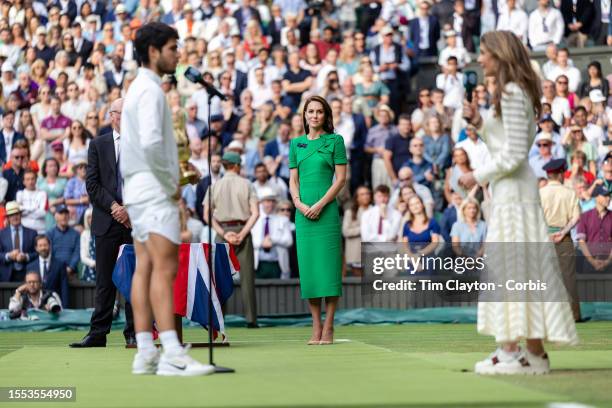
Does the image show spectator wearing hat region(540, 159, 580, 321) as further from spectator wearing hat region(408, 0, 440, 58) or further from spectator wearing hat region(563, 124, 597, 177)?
spectator wearing hat region(408, 0, 440, 58)

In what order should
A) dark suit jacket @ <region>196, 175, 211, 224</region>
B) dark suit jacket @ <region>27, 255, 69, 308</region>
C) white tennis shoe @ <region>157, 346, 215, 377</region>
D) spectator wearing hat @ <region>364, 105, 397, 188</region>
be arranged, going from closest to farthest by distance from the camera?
white tennis shoe @ <region>157, 346, 215, 377</region>, dark suit jacket @ <region>27, 255, 69, 308</region>, dark suit jacket @ <region>196, 175, 211, 224</region>, spectator wearing hat @ <region>364, 105, 397, 188</region>

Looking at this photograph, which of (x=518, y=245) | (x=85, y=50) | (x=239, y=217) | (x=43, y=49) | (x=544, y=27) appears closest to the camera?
(x=518, y=245)

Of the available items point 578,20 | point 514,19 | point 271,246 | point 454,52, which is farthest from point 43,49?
point 578,20

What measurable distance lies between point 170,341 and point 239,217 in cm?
910

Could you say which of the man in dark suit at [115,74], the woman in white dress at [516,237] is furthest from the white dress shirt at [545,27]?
the woman in white dress at [516,237]

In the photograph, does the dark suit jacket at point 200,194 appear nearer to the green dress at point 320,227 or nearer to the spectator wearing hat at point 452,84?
the spectator wearing hat at point 452,84

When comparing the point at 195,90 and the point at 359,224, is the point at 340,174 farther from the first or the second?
the point at 195,90

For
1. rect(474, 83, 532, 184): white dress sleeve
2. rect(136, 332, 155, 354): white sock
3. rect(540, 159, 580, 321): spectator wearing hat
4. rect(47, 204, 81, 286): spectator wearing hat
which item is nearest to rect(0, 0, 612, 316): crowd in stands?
rect(47, 204, 81, 286): spectator wearing hat

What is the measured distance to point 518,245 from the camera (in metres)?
8.70

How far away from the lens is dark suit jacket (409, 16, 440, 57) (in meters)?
24.5

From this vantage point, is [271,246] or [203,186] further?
[203,186]

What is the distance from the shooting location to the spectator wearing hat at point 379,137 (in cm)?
2152

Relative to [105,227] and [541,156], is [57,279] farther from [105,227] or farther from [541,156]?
[541,156]

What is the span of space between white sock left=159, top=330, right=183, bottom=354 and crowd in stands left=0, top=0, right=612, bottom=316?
1042 cm
